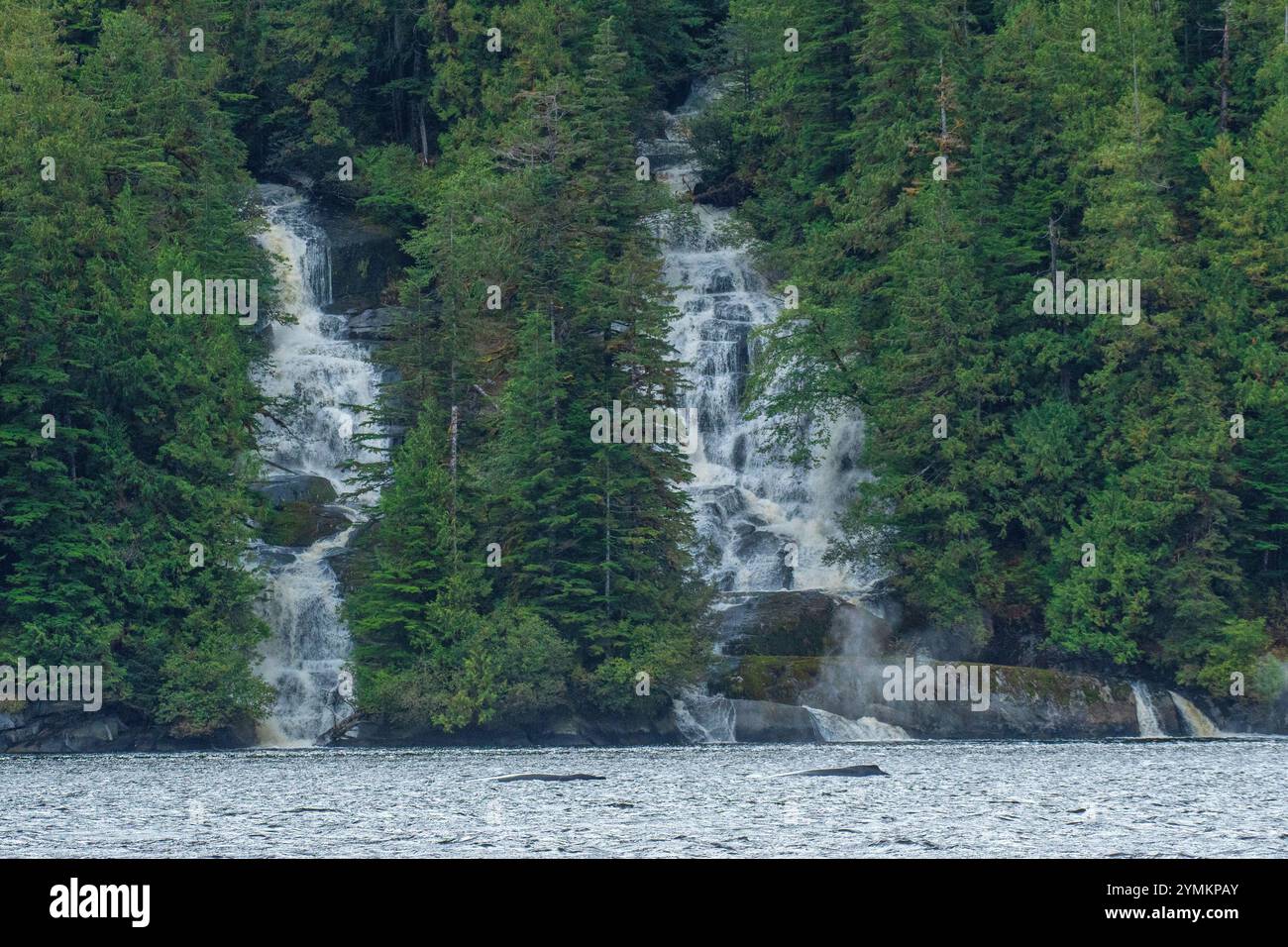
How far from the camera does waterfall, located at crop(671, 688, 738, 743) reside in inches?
2333

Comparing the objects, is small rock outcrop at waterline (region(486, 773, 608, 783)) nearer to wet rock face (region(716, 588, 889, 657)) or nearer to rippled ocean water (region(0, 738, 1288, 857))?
rippled ocean water (region(0, 738, 1288, 857))

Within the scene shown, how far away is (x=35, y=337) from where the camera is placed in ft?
194

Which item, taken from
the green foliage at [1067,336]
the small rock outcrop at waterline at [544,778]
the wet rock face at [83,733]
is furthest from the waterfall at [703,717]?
the wet rock face at [83,733]

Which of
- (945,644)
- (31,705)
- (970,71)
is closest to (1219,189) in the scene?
(970,71)

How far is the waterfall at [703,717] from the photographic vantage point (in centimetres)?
5925

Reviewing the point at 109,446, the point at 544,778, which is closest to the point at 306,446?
the point at 109,446

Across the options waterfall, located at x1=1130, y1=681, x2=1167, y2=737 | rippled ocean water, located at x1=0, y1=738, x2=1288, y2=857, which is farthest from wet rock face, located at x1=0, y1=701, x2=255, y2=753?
waterfall, located at x1=1130, y1=681, x2=1167, y2=737

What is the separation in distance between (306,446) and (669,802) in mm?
28196

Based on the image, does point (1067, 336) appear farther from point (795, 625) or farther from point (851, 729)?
point (851, 729)

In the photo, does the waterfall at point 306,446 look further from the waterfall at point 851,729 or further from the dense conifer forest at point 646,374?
the waterfall at point 851,729

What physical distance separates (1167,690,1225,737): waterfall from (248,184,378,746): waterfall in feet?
75.4

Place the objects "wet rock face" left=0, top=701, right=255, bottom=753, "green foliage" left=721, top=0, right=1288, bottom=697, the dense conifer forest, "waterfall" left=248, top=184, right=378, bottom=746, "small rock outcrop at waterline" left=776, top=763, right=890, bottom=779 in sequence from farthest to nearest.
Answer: "green foliage" left=721, top=0, right=1288, bottom=697 < "waterfall" left=248, top=184, right=378, bottom=746 < the dense conifer forest < "wet rock face" left=0, top=701, right=255, bottom=753 < "small rock outcrop at waterline" left=776, top=763, right=890, bottom=779

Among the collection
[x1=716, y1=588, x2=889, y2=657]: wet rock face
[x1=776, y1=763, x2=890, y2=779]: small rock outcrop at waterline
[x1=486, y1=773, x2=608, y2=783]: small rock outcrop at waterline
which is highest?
[x1=716, y1=588, x2=889, y2=657]: wet rock face
